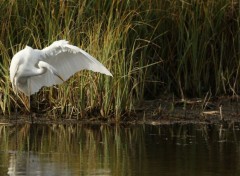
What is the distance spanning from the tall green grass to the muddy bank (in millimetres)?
123

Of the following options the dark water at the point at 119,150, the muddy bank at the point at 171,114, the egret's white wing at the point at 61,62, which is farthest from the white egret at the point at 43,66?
the dark water at the point at 119,150

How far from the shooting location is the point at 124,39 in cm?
1159

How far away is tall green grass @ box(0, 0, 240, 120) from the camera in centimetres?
1117

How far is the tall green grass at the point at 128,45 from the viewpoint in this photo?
11172 millimetres

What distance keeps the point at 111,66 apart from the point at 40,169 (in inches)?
142

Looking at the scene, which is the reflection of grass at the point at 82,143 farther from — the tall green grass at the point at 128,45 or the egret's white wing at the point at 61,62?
the egret's white wing at the point at 61,62

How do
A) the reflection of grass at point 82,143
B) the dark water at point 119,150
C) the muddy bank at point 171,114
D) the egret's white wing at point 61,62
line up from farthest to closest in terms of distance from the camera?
the muddy bank at point 171,114
the egret's white wing at point 61,62
the reflection of grass at point 82,143
the dark water at point 119,150

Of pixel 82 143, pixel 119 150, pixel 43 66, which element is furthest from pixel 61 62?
pixel 119 150

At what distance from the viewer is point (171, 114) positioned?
11.7 meters

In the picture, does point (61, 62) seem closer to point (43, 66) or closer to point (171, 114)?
point (43, 66)

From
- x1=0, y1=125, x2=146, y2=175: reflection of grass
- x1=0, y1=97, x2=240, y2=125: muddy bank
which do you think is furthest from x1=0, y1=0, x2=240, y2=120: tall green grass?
x1=0, y1=125, x2=146, y2=175: reflection of grass

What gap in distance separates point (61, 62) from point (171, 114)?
66.0 inches

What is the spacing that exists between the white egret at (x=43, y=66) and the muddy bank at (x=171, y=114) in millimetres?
444

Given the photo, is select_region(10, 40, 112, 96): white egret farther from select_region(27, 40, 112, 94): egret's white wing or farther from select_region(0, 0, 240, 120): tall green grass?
select_region(0, 0, 240, 120): tall green grass
